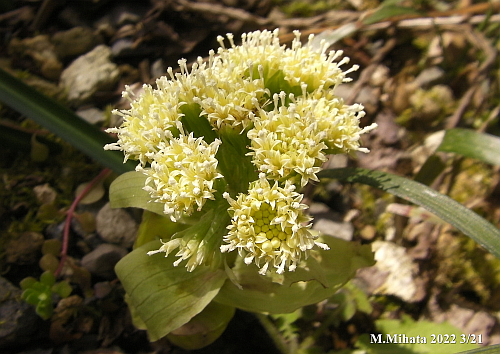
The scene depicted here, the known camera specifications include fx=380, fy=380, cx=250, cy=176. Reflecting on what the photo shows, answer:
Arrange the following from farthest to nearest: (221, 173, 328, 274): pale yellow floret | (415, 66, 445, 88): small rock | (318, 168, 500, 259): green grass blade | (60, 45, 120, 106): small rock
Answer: (415, 66, 445, 88): small rock < (60, 45, 120, 106): small rock < (318, 168, 500, 259): green grass blade < (221, 173, 328, 274): pale yellow floret

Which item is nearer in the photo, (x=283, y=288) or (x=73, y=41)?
(x=283, y=288)

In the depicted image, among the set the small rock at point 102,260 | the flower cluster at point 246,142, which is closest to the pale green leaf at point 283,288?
the flower cluster at point 246,142

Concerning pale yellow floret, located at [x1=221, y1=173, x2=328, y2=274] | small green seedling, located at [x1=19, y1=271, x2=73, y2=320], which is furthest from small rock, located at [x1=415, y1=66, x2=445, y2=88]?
small green seedling, located at [x1=19, y1=271, x2=73, y2=320]

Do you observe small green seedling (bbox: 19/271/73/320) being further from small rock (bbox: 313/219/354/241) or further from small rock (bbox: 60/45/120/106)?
small rock (bbox: 313/219/354/241)

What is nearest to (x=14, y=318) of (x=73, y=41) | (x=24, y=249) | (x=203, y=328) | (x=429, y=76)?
(x=24, y=249)

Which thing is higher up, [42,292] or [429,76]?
[429,76]

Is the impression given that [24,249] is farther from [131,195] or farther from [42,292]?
[131,195]

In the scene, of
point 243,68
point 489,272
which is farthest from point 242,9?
point 489,272
